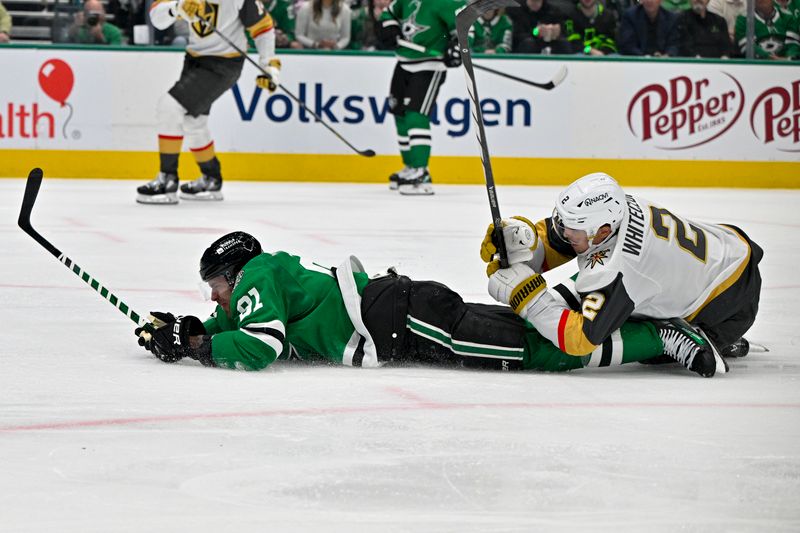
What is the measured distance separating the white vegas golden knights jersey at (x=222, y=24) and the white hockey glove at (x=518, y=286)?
541 cm

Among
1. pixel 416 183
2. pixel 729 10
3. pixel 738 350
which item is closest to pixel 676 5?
pixel 729 10

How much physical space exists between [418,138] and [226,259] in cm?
626

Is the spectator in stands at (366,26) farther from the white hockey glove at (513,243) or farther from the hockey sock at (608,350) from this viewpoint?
the hockey sock at (608,350)

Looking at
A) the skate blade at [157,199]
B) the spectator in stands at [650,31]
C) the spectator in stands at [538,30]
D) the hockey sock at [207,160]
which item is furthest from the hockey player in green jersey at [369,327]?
the spectator in stands at [650,31]

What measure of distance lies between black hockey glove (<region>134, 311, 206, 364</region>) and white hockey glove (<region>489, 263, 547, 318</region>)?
2.48 ft

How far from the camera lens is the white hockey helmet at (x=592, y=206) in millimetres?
3369

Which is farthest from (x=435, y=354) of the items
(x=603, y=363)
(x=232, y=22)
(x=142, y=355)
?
(x=232, y=22)

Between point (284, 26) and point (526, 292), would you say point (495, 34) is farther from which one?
point (526, 292)

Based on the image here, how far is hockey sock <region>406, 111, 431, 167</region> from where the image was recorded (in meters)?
9.66

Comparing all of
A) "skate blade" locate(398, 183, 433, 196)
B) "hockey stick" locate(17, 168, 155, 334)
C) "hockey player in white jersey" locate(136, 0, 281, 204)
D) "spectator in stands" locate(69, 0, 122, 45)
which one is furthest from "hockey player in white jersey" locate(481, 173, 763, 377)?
"spectator in stands" locate(69, 0, 122, 45)

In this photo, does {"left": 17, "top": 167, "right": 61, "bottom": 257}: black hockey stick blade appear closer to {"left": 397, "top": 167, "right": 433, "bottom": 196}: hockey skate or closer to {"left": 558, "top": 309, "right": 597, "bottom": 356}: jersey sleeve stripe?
{"left": 558, "top": 309, "right": 597, "bottom": 356}: jersey sleeve stripe

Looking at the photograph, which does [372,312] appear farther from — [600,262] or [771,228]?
[771,228]

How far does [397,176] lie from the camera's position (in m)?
9.80

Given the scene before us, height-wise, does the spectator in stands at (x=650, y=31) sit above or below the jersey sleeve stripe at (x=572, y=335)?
above
